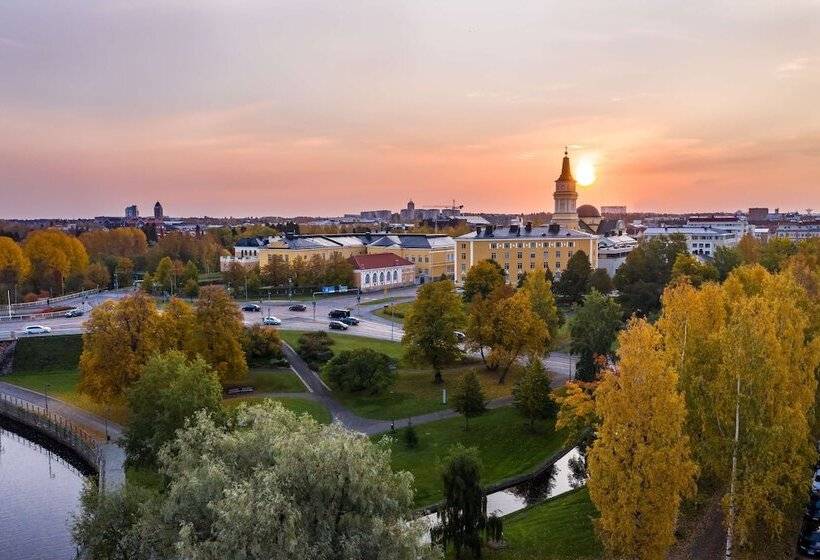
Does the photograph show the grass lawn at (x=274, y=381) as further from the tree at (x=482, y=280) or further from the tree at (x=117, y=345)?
the tree at (x=482, y=280)

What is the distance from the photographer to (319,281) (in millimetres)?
87625

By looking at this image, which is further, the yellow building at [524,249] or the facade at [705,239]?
the facade at [705,239]

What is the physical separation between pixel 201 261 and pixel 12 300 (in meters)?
36.5

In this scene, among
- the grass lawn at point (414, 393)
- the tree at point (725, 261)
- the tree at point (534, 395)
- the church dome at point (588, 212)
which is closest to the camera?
the tree at point (534, 395)

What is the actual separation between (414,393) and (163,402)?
686 inches

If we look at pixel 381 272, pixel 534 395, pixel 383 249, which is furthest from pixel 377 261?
pixel 534 395

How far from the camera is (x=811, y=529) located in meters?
21.5

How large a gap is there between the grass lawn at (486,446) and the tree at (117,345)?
14.0 meters

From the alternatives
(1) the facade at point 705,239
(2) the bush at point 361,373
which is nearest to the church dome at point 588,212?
(1) the facade at point 705,239

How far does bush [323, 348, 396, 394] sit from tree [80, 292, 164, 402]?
10.4 m

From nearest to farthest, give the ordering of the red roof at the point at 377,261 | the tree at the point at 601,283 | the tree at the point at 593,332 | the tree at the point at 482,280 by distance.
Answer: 1. the tree at the point at 593,332
2. the tree at the point at 482,280
3. the tree at the point at 601,283
4. the red roof at the point at 377,261

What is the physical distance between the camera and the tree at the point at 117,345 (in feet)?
120

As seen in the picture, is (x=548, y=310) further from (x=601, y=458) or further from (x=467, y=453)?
(x=601, y=458)

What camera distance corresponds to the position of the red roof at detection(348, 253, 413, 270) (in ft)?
300
